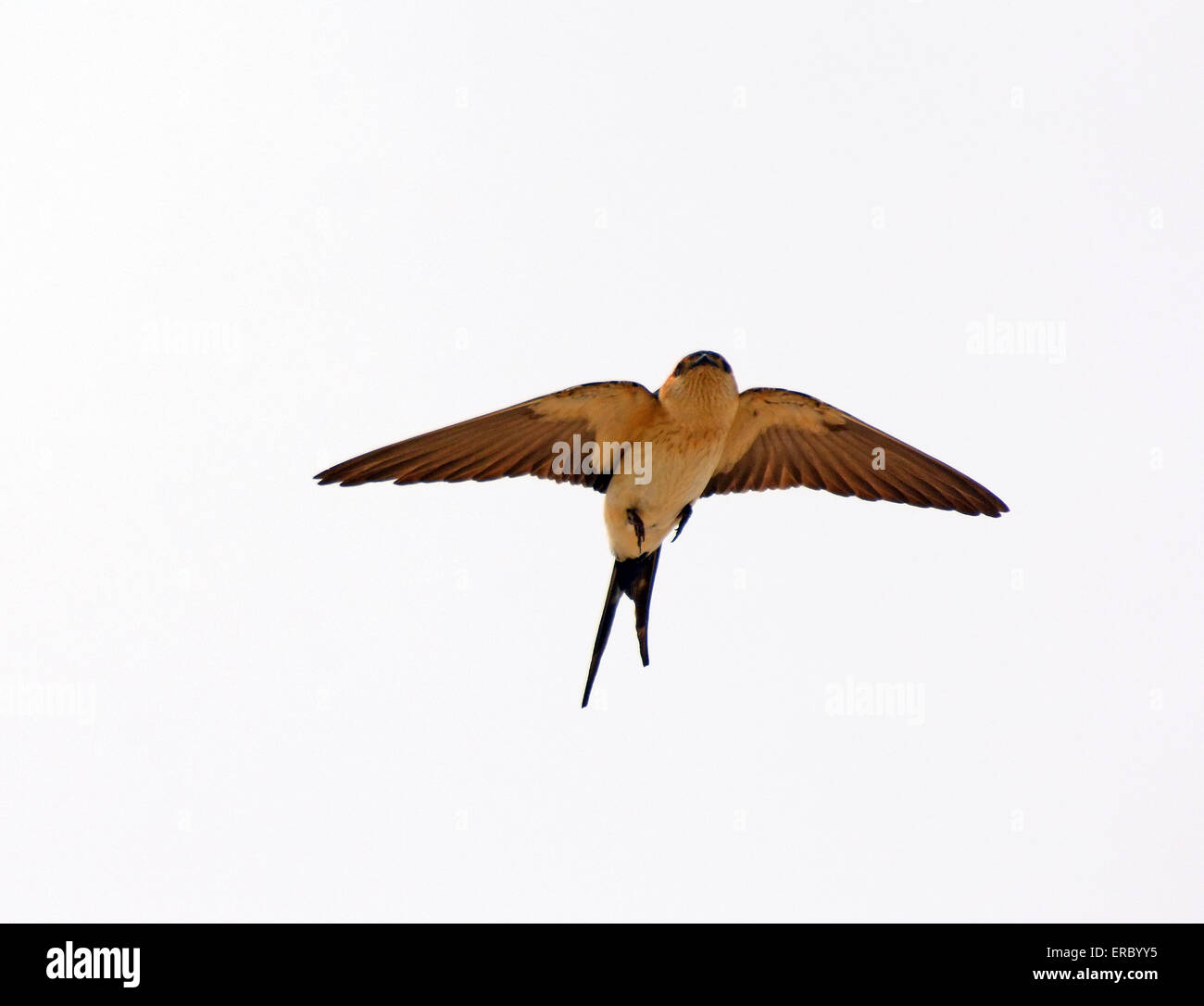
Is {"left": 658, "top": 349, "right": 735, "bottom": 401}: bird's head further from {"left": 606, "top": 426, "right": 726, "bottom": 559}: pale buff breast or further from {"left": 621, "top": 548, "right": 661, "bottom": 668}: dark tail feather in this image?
{"left": 621, "top": 548, "right": 661, "bottom": 668}: dark tail feather

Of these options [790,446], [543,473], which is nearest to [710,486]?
[790,446]

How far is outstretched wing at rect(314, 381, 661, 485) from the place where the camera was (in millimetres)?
8180

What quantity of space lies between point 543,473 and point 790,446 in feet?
5.39

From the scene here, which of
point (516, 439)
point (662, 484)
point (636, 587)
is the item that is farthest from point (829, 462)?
point (516, 439)

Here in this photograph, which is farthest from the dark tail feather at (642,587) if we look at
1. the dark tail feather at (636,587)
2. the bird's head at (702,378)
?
the bird's head at (702,378)

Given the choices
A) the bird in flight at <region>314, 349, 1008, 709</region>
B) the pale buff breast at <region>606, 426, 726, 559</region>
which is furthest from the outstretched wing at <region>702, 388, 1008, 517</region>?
the pale buff breast at <region>606, 426, 726, 559</region>

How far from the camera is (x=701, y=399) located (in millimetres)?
8250

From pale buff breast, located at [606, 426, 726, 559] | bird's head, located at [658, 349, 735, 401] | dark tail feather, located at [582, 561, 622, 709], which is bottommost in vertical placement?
dark tail feather, located at [582, 561, 622, 709]

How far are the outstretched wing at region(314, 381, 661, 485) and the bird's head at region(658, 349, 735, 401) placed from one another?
20 centimetres

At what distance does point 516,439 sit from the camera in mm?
8586

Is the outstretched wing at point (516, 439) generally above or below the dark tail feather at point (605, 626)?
above

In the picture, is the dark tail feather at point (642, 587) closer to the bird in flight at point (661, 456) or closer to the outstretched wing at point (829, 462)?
the bird in flight at point (661, 456)

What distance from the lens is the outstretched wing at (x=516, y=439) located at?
8180 millimetres
